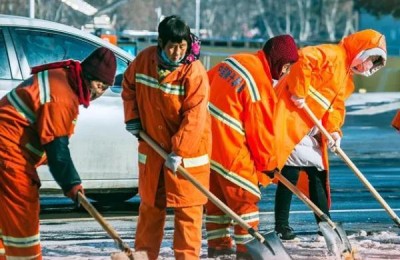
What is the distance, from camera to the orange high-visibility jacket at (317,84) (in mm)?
9305

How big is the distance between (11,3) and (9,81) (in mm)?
32806

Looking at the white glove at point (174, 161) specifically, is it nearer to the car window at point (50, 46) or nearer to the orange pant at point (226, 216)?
the orange pant at point (226, 216)

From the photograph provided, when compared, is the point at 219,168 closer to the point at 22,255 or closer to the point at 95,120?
the point at 22,255

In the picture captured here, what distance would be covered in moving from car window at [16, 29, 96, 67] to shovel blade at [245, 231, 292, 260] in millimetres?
3286

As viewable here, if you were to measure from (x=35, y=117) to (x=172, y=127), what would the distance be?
113 centimetres

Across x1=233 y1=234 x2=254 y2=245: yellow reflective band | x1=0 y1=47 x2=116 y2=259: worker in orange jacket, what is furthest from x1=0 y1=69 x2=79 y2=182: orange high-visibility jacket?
x1=233 y1=234 x2=254 y2=245: yellow reflective band

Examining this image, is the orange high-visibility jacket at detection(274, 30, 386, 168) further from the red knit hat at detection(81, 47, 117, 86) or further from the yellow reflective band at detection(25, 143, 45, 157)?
the yellow reflective band at detection(25, 143, 45, 157)

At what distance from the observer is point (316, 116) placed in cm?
952

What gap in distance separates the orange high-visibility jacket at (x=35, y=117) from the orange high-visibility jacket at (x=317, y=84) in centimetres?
257

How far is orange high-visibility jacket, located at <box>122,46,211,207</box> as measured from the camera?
777cm

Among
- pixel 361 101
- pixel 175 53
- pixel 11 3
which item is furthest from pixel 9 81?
Result: pixel 11 3

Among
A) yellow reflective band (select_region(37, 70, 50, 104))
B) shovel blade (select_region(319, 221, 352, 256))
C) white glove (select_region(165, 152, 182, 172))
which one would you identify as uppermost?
yellow reflective band (select_region(37, 70, 50, 104))

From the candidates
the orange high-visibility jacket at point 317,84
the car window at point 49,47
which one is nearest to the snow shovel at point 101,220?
the orange high-visibility jacket at point 317,84

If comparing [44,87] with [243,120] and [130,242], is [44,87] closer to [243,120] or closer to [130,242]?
[243,120]
